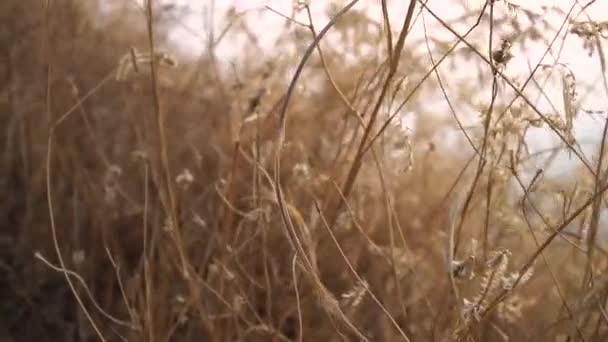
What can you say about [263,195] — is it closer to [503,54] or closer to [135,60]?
[135,60]

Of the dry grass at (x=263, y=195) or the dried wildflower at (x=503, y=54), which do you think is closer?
the dried wildflower at (x=503, y=54)

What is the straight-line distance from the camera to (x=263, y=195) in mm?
1042

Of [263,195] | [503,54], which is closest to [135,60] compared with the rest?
[263,195]

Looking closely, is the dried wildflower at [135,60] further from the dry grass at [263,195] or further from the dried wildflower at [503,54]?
the dried wildflower at [503,54]

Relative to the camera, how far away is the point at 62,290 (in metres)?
1.56

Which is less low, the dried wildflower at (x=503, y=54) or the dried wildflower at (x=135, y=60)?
the dried wildflower at (x=503, y=54)

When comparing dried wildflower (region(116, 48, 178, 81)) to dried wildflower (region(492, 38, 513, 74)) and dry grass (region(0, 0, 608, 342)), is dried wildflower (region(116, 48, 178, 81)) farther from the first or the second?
dried wildflower (region(492, 38, 513, 74))

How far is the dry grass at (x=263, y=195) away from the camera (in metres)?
0.97

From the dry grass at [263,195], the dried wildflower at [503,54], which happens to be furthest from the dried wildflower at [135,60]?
the dried wildflower at [503,54]

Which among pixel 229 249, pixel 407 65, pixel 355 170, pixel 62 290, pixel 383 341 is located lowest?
pixel 62 290

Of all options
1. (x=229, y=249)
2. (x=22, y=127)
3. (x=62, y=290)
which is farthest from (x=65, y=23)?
(x=229, y=249)

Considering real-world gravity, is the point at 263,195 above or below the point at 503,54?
below

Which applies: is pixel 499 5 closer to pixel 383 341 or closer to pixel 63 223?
pixel 383 341

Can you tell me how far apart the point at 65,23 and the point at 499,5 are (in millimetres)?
990
